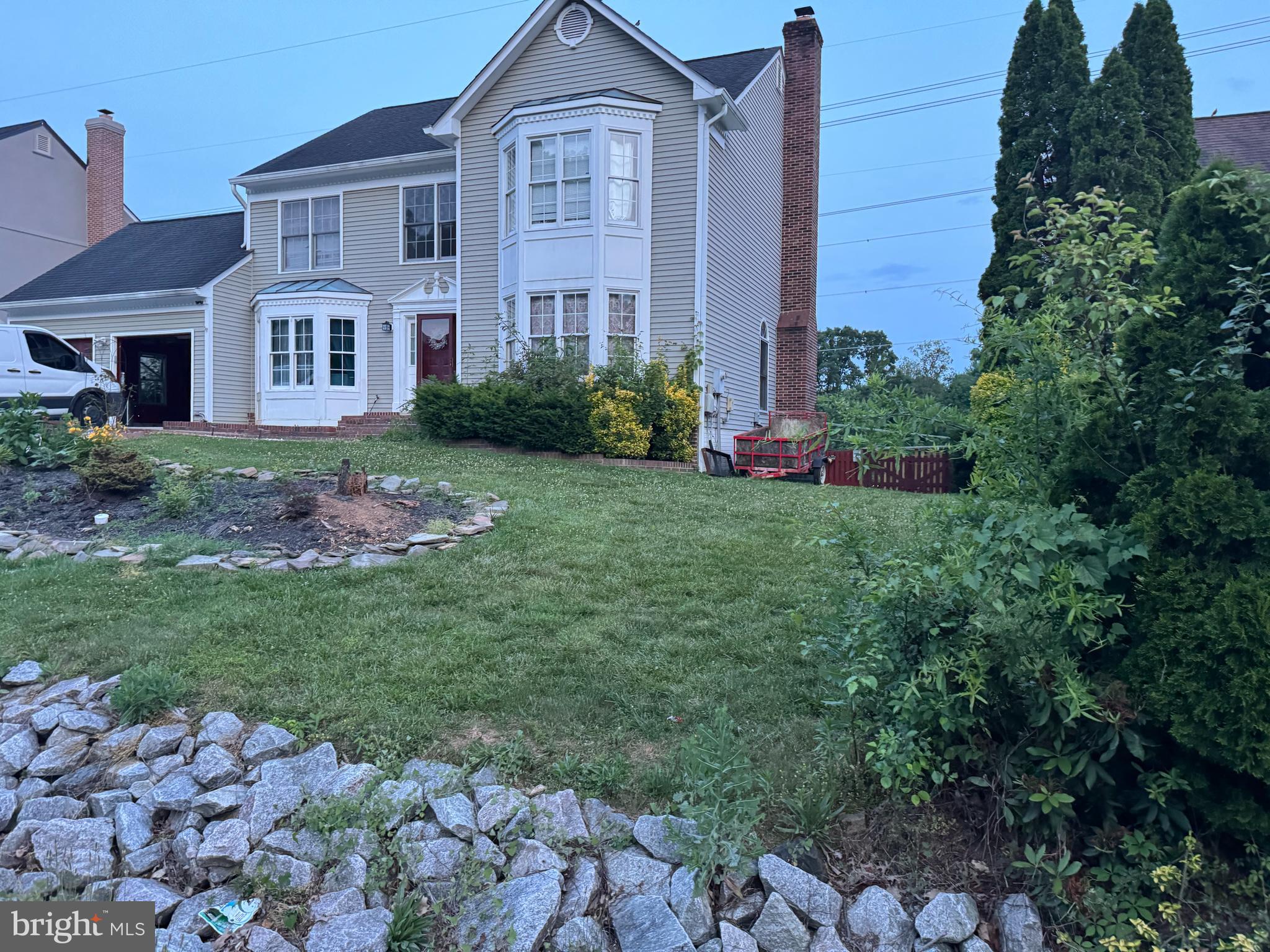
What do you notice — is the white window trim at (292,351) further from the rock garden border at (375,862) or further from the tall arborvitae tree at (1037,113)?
the rock garden border at (375,862)

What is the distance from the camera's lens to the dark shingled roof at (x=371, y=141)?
17.0 meters

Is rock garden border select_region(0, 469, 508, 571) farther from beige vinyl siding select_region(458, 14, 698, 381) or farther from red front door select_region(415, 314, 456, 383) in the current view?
red front door select_region(415, 314, 456, 383)

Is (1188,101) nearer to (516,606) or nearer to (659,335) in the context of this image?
(659,335)

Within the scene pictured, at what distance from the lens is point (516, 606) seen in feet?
17.7

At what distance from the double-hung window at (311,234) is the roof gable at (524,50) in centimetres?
362

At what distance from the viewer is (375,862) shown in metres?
3.15

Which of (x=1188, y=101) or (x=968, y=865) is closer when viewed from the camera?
(x=968, y=865)

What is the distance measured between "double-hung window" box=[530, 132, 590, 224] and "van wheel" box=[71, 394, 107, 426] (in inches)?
307

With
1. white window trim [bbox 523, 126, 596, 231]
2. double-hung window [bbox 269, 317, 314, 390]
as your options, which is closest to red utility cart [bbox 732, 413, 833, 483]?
white window trim [bbox 523, 126, 596, 231]

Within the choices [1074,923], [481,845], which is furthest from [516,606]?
[1074,923]

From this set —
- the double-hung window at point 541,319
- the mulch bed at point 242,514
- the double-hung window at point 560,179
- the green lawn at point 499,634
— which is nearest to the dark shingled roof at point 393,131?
the double-hung window at point 560,179

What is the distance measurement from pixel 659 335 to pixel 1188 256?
11388 mm

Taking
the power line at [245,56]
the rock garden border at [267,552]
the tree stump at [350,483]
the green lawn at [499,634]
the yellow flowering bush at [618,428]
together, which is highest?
the power line at [245,56]

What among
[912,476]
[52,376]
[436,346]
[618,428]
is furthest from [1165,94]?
[52,376]
